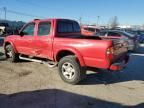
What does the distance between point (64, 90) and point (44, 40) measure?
7.41 ft

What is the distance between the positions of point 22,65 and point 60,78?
2535 mm

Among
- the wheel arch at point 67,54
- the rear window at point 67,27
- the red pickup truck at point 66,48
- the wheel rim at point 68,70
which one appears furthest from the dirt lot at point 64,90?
the rear window at point 67,27

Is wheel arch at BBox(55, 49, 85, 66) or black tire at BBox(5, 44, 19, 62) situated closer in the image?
wheel arch at BBox(55, 49, 85, 66)

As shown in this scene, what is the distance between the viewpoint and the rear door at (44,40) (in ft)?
25.3

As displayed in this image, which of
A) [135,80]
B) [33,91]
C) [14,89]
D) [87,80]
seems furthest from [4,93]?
[135,80]

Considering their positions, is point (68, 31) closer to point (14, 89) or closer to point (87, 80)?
point (87, 80)

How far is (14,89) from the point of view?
6.25 meters

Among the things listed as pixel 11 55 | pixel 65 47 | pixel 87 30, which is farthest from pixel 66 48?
pixel 87 30

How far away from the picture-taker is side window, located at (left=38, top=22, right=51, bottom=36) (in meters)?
7.85

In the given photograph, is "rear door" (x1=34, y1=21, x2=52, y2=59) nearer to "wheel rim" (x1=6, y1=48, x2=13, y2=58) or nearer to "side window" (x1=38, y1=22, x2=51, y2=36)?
"side window" (x1=38, y1=22, x2=51, y2=36)

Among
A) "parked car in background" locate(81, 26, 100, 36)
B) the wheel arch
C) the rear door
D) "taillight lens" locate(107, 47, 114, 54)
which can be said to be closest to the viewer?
"taillight lens" locate(107, 47, 114, 54)

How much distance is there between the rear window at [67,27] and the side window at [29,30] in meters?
1.29

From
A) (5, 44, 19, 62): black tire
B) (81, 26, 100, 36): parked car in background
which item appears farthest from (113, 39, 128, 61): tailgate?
(81, 26, 100, 36): parked car in background

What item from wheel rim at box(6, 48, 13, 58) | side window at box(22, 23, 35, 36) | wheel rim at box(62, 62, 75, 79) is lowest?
wheel rim at box(62, 62, 75, 79)
